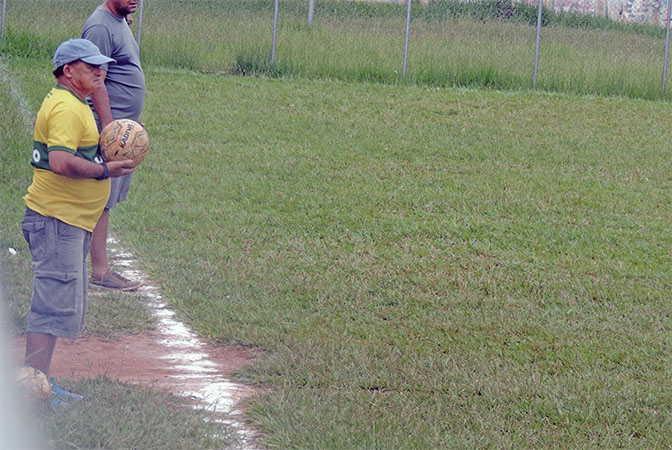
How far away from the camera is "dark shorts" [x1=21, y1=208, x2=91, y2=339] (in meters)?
4.05

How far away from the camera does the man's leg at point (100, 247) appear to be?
6117 mm

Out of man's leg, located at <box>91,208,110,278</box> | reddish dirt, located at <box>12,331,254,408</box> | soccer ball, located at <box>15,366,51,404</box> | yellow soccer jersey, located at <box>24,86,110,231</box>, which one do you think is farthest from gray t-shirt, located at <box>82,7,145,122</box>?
soccer ball, located at <box>15,366,51,404</box>

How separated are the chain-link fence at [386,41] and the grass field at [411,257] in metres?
2.23

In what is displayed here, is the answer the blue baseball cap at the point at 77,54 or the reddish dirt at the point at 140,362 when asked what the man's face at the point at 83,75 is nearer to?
the blue baseball cap at the point at 77,54

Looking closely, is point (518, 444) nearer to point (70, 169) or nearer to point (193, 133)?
point (70, 169)

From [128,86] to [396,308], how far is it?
2.31 meters

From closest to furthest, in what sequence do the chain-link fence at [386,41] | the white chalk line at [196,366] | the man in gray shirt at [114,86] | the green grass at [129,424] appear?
the green grass at [129,424] < the white chalk line at [196,366] < the man in gray shirt at [114,86] < the chain-link fence at [386,41]

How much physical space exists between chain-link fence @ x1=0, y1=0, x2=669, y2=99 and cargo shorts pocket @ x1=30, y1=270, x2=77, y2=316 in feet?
41.4

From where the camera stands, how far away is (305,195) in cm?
913

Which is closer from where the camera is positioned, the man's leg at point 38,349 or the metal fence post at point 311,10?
the man's leg at point 38,349

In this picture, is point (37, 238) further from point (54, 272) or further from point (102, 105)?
point (102, 105)

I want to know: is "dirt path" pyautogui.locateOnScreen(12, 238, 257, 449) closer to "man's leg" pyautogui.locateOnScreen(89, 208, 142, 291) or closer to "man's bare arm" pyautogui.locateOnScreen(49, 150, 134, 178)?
"man's leg" pyautogui.locateOnScreen(89, 208, 142, 291)

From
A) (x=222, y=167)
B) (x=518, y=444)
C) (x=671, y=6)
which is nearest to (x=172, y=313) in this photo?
(x=518, y=444)

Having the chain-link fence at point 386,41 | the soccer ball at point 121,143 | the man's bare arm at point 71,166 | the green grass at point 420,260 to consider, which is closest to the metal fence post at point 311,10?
the chain-link fence at point 386,41
